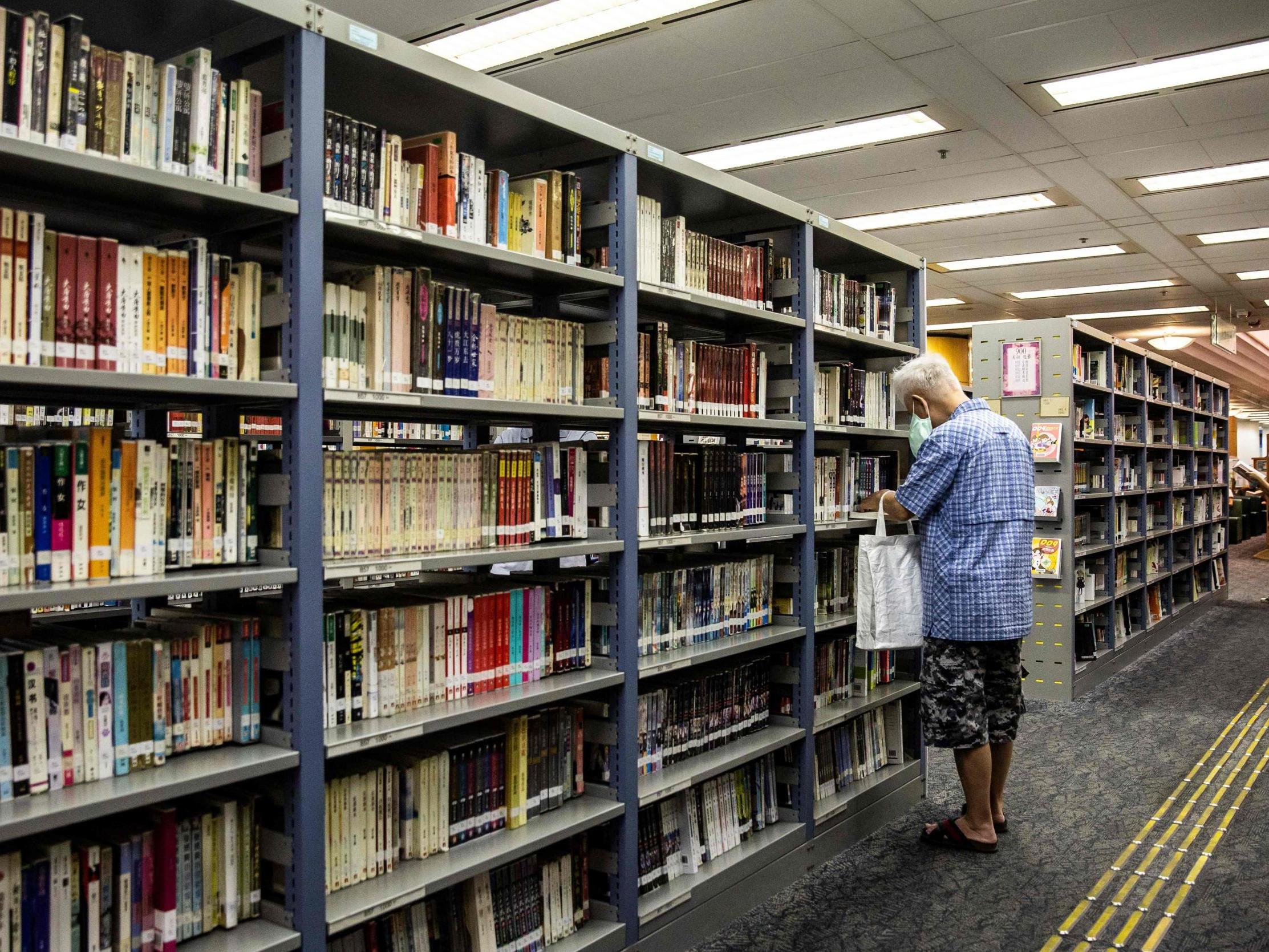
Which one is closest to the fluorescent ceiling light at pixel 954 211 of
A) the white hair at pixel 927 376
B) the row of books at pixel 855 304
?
the row of books at pixel 855 304

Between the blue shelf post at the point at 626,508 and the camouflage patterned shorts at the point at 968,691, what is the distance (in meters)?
1.25

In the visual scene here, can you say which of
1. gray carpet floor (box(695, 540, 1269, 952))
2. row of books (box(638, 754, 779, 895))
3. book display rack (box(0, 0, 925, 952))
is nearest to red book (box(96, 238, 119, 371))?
book display rack (box(0, 0, 925, 952))

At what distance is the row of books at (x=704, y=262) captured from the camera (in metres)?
2.95

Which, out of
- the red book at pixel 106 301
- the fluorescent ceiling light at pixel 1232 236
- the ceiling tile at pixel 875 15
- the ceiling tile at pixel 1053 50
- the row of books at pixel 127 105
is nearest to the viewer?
the row of books at pixel 127 105

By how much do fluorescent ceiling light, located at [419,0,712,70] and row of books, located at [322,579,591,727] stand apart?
8.75 ft

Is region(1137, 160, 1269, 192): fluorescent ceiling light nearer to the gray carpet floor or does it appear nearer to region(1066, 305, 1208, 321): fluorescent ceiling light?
the gray carpet floor

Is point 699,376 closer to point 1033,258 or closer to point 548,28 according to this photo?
point 548,28

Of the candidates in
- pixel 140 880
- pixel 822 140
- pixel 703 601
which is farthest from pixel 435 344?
pixel 822 140

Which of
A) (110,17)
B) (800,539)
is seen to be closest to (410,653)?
(110,17)

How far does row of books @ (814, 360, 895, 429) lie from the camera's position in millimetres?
3826

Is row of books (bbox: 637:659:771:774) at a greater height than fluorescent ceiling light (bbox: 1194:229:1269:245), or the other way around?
fluorescent ceiling light (bbox: 1194:229:1269:245)

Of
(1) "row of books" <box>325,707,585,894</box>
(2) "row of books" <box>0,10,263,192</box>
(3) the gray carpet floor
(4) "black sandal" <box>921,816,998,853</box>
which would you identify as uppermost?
(2) "row of books" <box>0,10,263,192</box>

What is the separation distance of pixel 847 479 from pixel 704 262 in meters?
1.16

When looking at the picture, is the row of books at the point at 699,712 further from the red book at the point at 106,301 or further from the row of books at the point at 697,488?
the red book at the point at 106,301
